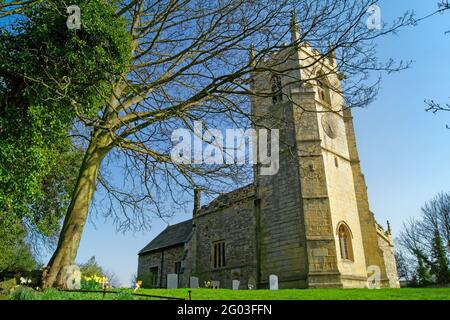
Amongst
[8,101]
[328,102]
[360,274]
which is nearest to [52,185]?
[8,101]

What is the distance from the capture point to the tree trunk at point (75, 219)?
27.0 feet

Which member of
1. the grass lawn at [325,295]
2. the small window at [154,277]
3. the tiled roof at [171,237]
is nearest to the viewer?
the grass lawn at [325,295]

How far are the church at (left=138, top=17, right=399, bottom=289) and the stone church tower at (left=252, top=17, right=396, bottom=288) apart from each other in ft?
0.15

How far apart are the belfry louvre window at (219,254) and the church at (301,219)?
63 mm

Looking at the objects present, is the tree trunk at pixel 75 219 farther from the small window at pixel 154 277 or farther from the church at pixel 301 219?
the small window at pixel 154 277

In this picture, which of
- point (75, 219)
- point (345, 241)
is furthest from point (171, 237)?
point (75, 219)

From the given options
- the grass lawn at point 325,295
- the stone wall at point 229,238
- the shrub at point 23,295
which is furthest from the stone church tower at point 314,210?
the shrub at point 23,295

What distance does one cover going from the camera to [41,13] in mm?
8297

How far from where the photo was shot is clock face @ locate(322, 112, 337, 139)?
65.3ft

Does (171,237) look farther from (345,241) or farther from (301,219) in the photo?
(345,241)

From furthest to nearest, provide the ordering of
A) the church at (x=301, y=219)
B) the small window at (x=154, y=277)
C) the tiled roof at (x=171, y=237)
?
the small window at (x=154, y=277) < the tiled roof at (x=171, y=237) < the church at (x=301, y=219)

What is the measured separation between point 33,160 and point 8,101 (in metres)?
1.62

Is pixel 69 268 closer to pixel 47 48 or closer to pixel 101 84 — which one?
pixel 101 84

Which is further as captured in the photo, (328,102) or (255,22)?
(328,102)
